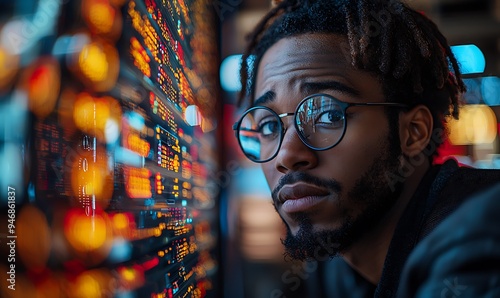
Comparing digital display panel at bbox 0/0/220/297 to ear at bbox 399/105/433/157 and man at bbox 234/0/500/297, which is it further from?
ear at bbox 399/105/433/157

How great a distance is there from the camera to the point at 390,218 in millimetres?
1006

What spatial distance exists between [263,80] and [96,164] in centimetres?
61

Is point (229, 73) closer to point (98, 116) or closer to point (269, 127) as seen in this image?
point (269, 127)

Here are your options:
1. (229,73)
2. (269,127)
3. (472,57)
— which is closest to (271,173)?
(269,127)

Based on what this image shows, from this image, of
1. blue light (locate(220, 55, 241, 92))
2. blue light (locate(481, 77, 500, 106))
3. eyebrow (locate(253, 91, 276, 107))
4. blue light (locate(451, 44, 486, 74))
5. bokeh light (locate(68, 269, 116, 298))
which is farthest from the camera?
blue light (locate(481, 77, 500, 106))

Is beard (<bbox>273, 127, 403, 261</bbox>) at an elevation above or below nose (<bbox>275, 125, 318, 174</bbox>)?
below

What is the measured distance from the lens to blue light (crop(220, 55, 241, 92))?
52.9 inches

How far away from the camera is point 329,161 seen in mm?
899

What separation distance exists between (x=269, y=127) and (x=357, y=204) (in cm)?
26

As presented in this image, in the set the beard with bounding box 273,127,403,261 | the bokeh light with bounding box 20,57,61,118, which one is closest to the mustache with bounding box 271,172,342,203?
the beard with bounding box 273,127,403,261

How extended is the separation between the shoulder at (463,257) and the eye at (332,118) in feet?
1.84

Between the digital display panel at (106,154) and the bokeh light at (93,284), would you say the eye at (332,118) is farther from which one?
the bokeh light at (93,284)

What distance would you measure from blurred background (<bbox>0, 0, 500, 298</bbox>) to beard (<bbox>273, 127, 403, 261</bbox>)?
8.2 inches

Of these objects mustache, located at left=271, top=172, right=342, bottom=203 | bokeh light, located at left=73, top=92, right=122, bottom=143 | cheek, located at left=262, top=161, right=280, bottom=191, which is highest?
bokeh light, located at left=73, top=92, right=122, bottom=143
